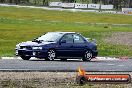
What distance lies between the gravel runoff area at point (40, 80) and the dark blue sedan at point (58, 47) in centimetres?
710

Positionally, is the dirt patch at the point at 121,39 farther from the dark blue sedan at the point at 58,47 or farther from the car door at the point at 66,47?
the car door at the point at 66,47

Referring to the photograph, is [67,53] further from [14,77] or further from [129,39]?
[129,39]

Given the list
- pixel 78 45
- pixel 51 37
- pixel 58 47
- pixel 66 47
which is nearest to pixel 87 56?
pixel 78 45

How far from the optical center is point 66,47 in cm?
2614

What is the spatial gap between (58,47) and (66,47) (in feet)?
2.02

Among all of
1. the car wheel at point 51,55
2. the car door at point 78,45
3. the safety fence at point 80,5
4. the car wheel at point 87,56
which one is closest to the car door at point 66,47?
the car door at point 78,45

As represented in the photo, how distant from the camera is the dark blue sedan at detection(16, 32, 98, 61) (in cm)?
2492

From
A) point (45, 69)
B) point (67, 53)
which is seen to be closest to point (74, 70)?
point (45, 69)

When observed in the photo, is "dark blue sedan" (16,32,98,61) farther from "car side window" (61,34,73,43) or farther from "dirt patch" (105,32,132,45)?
"dirt patch" (105,32,132,45)

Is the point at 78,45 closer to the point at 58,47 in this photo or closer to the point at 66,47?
the point at 66,47

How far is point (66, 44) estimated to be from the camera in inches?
1032

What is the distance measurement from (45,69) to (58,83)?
401 cm

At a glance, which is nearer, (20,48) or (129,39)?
(20,48)

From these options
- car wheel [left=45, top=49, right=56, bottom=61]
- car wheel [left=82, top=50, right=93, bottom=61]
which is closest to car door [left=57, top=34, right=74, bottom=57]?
car wheel [left=45, top=49, right=56, bottom=61]
